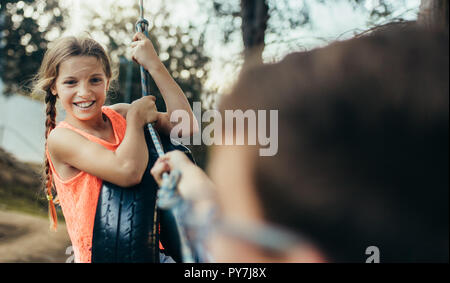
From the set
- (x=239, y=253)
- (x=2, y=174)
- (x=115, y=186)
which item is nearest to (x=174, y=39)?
(x=115, y=186)

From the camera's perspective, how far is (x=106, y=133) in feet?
2.80

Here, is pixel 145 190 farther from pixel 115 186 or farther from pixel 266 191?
pixel 266 191

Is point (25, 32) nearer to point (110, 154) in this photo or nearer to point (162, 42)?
point (162, 42)

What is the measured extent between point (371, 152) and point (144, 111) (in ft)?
1.83

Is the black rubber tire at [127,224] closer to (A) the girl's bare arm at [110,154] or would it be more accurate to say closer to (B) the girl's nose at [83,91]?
(A) the girl's bare arm at [110,154]

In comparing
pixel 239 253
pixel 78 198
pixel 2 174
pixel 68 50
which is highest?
pixel 2 174

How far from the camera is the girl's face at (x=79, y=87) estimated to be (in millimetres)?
833

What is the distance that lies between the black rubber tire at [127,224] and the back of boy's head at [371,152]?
411mm

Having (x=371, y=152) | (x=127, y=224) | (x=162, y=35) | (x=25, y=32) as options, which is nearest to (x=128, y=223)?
(x=127, y=224)

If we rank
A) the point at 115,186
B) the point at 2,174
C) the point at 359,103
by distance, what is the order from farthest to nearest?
the point at 2,174
the point at 115,186
the point at 359,103

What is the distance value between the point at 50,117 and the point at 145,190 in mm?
329

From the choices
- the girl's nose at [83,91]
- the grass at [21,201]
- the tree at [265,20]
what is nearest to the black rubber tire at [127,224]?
the girl's nose at [83,91]

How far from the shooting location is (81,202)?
2.59 feet

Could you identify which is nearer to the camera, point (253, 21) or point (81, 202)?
point (81, 202)
